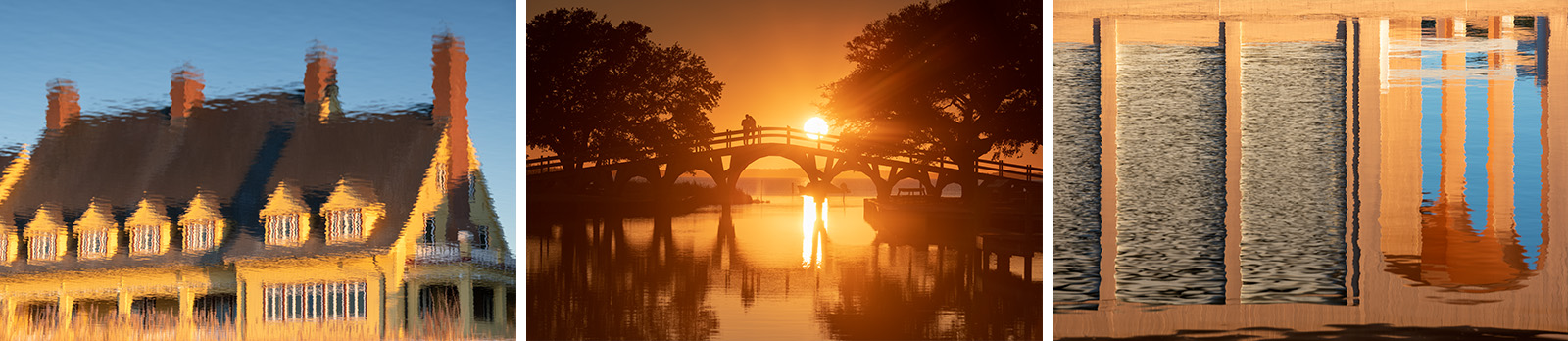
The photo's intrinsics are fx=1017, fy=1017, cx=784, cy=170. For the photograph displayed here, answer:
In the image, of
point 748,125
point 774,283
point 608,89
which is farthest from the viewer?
point 608,89

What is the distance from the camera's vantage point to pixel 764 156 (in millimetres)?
5656

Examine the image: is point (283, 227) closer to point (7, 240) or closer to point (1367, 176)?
point (7, 240)

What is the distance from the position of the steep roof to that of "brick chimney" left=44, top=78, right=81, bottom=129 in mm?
55

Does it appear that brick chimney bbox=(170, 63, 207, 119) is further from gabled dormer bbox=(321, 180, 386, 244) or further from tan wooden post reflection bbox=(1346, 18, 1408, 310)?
tan wooden post reflection bbox=(1346, 18, 1408, 310)

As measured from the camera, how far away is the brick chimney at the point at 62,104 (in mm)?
5145

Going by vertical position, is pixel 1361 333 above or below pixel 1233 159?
below

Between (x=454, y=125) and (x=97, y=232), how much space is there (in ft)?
6.18

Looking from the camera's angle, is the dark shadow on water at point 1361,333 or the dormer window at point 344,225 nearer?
the dark shadow on water at point 1361,333

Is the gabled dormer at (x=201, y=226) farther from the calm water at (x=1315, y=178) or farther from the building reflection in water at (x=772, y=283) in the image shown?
the calm water at (x=1315, y=178)

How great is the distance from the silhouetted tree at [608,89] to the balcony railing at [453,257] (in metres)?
0.68

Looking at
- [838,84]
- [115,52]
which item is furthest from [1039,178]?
[115,52]

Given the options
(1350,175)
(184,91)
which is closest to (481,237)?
(184,91)

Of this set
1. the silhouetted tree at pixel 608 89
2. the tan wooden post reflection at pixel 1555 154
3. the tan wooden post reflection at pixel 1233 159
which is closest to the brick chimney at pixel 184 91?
the silhouetted tree at pixel 608 89

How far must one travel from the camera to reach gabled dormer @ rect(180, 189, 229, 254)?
513cm
